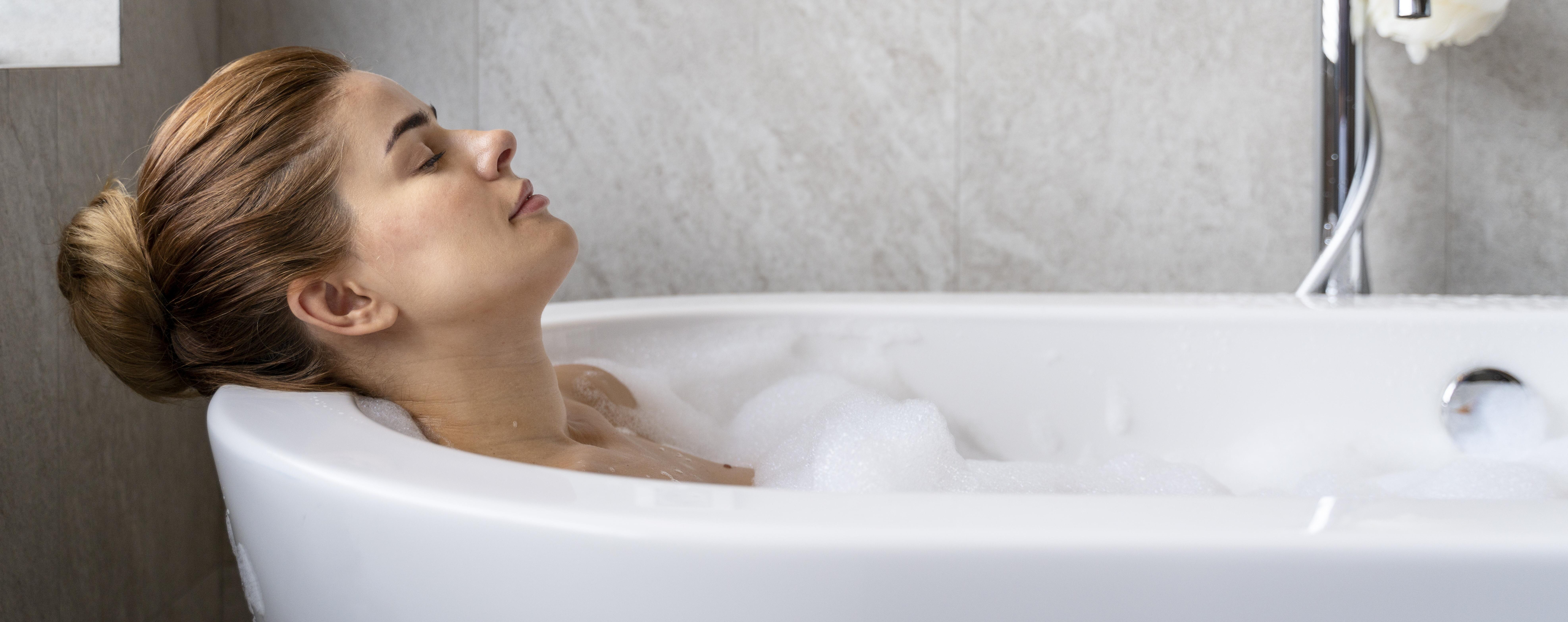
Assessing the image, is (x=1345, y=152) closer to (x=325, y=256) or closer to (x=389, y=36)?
(x=325, y=256)

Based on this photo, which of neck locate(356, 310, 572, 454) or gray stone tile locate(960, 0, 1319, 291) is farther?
gray stone tile locate(960, 0, 1319, 291)

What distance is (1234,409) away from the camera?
42.2 inches

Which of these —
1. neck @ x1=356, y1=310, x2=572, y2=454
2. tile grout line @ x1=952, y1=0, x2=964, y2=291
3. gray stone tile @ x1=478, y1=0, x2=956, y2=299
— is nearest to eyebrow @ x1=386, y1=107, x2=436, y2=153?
neck @ x1=356, y1=310, x2=572, y2=454

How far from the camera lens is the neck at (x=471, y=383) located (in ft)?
2.31

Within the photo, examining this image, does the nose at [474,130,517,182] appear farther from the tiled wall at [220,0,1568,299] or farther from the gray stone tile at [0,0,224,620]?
the tiled wall at [220,0,1568,299]

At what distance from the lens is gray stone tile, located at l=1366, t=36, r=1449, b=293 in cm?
143

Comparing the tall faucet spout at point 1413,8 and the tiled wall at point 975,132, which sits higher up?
the tall faucet spout at point 1413,8

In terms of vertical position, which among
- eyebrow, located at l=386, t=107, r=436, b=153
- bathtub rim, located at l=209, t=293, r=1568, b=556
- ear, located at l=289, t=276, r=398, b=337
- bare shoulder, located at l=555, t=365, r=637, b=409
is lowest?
bare shoulder, located at l=555, t=365, r=637, b=409

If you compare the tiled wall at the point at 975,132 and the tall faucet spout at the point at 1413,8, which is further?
the tiled wall at the point at 975,132

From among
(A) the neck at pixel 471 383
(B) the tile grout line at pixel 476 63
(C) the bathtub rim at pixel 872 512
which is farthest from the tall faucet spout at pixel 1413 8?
(B) the tile grout line at pixel 476 63

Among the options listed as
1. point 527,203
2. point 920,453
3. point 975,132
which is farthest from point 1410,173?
point 527,203

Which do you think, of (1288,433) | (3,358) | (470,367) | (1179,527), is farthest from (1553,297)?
(3,358)

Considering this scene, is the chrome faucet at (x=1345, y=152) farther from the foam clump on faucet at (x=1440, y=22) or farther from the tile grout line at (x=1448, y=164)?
the tile grout line at (x=1448, y=164)

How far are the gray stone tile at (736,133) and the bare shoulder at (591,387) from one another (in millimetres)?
540
